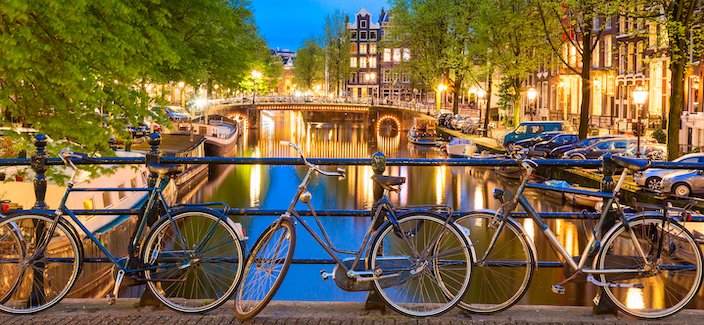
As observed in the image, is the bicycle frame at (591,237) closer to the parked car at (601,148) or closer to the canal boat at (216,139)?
the parked car at (601,148)

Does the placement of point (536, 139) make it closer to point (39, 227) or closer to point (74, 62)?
point (74, 62)

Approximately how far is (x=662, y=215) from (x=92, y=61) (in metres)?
12.0

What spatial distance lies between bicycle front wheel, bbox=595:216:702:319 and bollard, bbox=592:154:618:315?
67 mm

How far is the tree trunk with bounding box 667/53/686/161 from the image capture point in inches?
853

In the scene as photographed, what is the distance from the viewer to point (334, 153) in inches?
2077

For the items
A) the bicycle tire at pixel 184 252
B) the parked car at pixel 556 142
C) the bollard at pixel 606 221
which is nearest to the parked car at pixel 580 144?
the parked car at pixel 556 142

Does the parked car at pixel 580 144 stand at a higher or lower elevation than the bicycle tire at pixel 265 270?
higher

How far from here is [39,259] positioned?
176 inches

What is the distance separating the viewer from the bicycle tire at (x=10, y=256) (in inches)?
172

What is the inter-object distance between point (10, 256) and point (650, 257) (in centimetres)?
414

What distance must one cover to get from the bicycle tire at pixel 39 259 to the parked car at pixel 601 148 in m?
28.0

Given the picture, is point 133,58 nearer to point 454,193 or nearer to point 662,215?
point 662,215

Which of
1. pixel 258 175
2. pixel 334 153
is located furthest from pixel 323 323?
pixel 334 153

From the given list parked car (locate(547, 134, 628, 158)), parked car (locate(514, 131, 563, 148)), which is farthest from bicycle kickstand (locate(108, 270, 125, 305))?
parked car (locate(514, 131, 563, 148))
